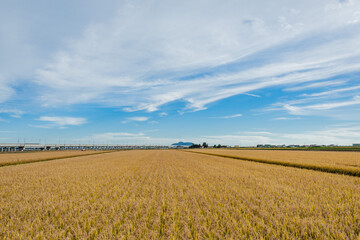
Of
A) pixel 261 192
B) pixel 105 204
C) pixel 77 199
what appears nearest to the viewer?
pixel 105 204

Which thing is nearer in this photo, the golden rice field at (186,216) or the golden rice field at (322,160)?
the golden rice field at (186,216)

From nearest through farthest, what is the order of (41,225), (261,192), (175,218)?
(41,225) < (175,218) < (261,192)

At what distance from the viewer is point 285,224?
516 centimetres

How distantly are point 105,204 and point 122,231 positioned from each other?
278 centimetres

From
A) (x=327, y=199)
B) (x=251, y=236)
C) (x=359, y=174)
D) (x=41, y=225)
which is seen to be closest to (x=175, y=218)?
(x=251, y=236)

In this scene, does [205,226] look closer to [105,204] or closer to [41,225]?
[105,204]

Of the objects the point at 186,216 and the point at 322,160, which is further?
the point at 322,160

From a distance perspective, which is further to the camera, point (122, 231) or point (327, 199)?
point (327, 199)

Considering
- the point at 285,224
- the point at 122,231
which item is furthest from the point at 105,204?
the point at 285,224

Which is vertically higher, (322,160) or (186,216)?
(186,216)

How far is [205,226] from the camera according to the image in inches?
201

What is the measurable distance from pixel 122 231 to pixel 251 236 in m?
3.20

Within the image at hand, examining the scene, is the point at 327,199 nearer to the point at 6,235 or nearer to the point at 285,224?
the point at 285,224

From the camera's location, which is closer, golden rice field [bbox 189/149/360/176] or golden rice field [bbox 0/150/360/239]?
golden rice field [bbox 0/150/360/239]
